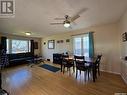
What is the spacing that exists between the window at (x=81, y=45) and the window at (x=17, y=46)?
15.0 ft

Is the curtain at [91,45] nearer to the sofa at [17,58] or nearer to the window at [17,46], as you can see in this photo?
the sofa at [17,58]

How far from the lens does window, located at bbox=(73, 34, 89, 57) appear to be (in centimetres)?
539

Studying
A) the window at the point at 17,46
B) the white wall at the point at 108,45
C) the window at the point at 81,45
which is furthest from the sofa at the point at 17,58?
the white wall at the point at 108,45

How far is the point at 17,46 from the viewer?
23.9 feet

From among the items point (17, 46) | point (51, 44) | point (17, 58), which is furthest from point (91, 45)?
point (17, 46)

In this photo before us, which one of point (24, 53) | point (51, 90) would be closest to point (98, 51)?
point (51, 90)

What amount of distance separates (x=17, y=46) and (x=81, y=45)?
207 inches

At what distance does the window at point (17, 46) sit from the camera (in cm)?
673

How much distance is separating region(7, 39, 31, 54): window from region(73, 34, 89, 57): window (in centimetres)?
456

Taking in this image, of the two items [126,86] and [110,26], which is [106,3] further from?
A: [126,86]

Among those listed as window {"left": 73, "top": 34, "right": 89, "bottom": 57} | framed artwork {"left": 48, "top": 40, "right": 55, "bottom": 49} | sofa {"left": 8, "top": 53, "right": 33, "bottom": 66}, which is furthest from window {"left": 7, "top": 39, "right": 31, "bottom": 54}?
window {"left": 73, "top": 34, "right": 89, "bottom": 57}

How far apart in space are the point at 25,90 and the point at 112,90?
2631mm

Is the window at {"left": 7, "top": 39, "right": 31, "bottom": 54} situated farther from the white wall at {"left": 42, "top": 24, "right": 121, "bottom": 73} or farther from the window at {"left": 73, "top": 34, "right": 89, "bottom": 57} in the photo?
the white wall at {"left": 42, "top": 24, "right": 121, "bottom": 73}

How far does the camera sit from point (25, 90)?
268cm
